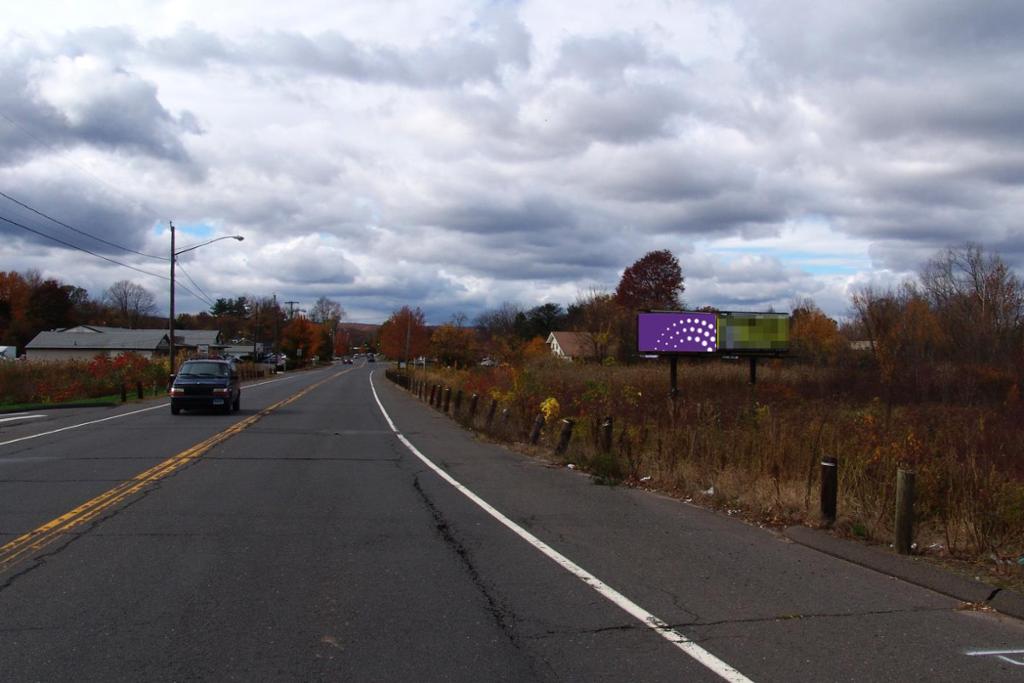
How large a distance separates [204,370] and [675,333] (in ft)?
53.5

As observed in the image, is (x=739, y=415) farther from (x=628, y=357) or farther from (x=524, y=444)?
(x=628, y=357)

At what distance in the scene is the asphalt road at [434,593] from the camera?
5.25m

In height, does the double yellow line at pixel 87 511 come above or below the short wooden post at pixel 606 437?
below

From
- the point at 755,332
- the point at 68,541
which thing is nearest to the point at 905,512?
the point at 68,541

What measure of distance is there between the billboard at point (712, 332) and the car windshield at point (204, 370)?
14583mm

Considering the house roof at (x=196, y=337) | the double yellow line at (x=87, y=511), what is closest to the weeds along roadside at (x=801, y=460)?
the double yellow line at (x=87, y=511)

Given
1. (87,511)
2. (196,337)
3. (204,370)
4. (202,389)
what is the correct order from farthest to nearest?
1. (196,337)
2. (204,370)
3. (202,389)
4. (87,511)

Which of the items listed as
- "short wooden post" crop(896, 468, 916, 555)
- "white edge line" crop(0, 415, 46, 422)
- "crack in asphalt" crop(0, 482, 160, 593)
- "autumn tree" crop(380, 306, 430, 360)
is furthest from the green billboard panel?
"autumn tree" crop(380, 306, 430, 360)

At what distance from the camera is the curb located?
269 inches

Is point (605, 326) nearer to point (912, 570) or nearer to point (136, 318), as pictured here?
point (912, 570)

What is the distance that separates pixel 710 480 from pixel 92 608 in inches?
340

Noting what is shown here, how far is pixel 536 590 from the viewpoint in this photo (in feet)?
22.8

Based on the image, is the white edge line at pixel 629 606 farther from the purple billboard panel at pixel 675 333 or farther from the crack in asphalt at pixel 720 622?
the purple billboard panel at pixel 675 333

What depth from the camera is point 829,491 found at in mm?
9586
